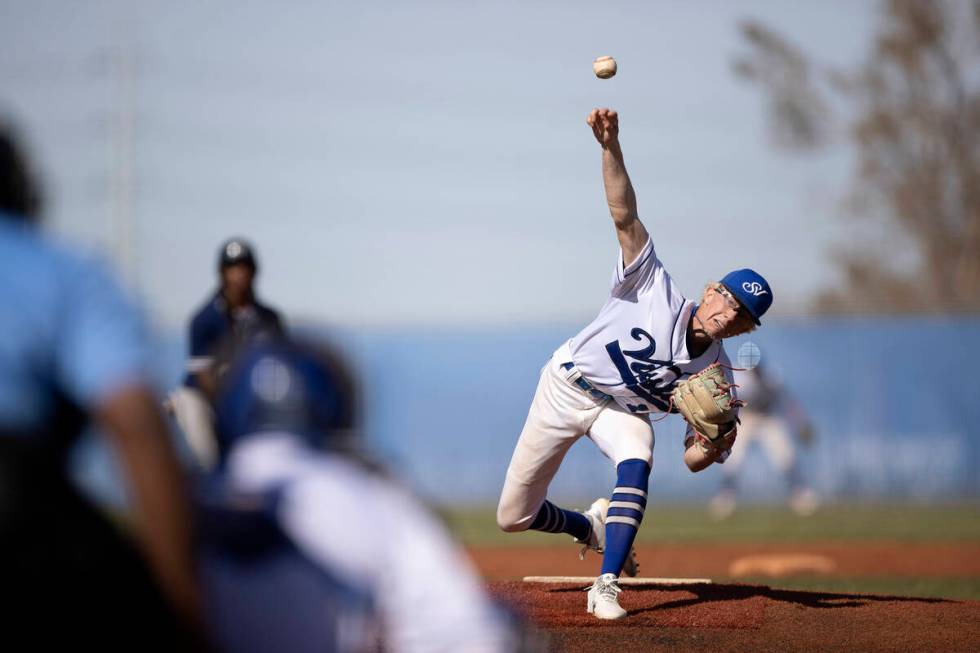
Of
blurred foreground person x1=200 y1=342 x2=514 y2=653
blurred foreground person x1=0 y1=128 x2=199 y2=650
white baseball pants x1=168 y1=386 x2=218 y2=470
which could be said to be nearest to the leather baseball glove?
white baseball pants x1=168 y1=386 x2=218 y2=470

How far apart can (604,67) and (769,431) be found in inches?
491

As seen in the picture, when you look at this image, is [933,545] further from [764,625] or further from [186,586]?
[186,586]

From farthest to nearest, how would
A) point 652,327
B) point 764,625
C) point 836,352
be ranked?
point 836,352 → point 652,327 → point 764,625

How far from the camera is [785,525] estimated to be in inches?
603

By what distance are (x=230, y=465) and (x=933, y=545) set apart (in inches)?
430

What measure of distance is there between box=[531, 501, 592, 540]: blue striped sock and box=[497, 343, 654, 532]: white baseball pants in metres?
0.09

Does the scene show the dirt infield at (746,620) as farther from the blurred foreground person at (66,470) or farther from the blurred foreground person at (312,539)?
the blurred foreground person at (66,470)

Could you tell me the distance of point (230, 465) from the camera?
226 cm

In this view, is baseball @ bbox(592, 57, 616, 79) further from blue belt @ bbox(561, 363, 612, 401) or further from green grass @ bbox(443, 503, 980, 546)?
green grass @ bbox(443, 503, 980, 546)

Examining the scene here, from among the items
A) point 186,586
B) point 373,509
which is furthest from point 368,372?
point 186,586

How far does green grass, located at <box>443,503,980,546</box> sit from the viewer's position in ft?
43.8

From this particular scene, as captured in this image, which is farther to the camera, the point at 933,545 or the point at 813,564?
the point at 933,545

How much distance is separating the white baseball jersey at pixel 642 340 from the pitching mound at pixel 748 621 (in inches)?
40.8

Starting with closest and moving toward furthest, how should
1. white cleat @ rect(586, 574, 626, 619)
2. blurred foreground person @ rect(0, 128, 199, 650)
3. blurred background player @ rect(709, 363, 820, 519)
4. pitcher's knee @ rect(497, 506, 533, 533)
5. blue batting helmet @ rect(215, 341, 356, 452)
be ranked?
blurred foreground person @ rect(0, 128, 199, 650) < blue batting helmet @ rect(215, 341, 356, 452) < white cleat @ rect(586, 574, 626, 619) < pitcher's knee @ rect(497, 506, 533, 533) < blurred background player @ rect(709, 363, 820, 519)
